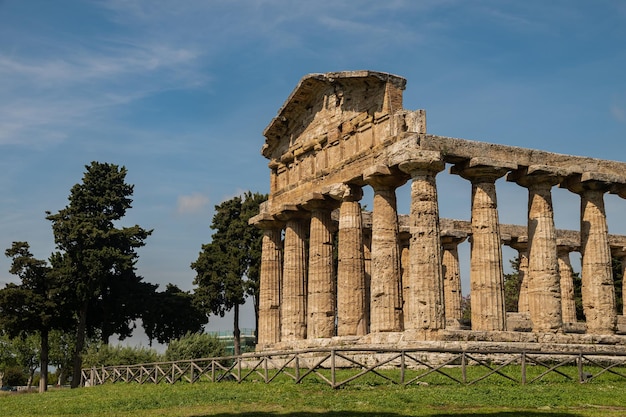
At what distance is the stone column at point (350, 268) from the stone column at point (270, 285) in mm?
6222

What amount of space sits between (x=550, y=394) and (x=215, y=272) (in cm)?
4049

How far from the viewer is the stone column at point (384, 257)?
28312mm

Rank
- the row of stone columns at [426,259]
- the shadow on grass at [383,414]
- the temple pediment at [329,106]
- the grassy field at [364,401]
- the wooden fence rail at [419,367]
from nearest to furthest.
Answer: the shadow on grass at [383,414], the grassy field at [364,401], the wooden fence rail at [419,367], the row of stone columns at [426,259], the temple pediment at [329,106]

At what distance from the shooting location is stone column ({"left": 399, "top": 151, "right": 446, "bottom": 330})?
86.0 feet

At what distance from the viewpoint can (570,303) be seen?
38.8 m

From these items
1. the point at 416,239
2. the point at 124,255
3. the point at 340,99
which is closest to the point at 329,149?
the point at 340,99

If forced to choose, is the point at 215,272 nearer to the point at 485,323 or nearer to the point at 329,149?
the point at 329,149

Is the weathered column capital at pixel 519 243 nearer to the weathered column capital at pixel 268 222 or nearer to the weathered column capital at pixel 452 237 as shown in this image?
the weathered column capital at pixel 452 237

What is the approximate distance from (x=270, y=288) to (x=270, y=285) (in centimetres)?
15

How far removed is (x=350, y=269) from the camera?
30938mm

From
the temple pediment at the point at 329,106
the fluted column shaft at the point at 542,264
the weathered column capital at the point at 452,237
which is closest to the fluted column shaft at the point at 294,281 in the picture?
the temple pediment at the point at 329,106

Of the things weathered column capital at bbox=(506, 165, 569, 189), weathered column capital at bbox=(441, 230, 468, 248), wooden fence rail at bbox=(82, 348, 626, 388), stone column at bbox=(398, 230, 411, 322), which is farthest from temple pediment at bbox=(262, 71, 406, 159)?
wooden fence rail at bbox=(82, 348, 626, 388)

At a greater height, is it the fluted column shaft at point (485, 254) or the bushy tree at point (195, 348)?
the fluted column shaft at point (485, 254)

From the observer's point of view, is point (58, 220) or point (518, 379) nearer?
point (518, 379)
